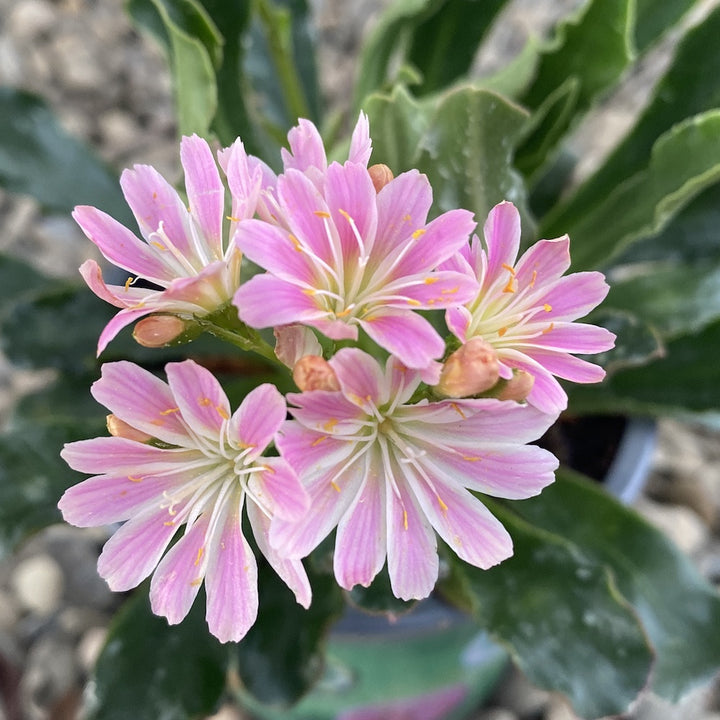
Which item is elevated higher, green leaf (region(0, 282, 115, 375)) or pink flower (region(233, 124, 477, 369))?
pink flower (region(233, 124, 477, 369))

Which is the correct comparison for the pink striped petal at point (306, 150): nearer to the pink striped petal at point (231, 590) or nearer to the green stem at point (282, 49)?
the pink striped petal at point (231, 590)

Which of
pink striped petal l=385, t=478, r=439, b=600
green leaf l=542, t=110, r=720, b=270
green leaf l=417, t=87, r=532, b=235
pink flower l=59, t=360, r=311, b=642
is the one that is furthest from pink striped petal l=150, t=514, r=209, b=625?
green leaf l=542, t=110, r=720, b=270

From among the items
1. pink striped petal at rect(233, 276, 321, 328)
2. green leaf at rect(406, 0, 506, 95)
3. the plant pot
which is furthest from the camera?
green leaf at rect(406, 0, 506, 95)

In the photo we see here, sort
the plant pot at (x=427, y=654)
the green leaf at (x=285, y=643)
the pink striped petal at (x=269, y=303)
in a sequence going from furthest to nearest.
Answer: the plant pot at (x=427, y=654)
the green leaf at (x=285, y=643)
the pink striped petal at (x=269, y=303)

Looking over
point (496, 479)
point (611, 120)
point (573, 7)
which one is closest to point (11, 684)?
point (496, 479)

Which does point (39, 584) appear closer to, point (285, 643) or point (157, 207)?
point (285, 643)

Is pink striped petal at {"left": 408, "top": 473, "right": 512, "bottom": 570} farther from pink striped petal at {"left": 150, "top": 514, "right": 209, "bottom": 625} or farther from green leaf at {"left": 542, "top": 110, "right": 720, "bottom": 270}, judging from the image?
green leaf at {"left": 542, "top": 110, "right": 720, "bottom": 270}

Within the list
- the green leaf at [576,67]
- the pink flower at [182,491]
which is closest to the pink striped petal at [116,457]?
the pink flower at [182,491]

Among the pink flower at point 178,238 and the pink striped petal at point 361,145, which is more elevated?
the pink striped petal at point 361,145
